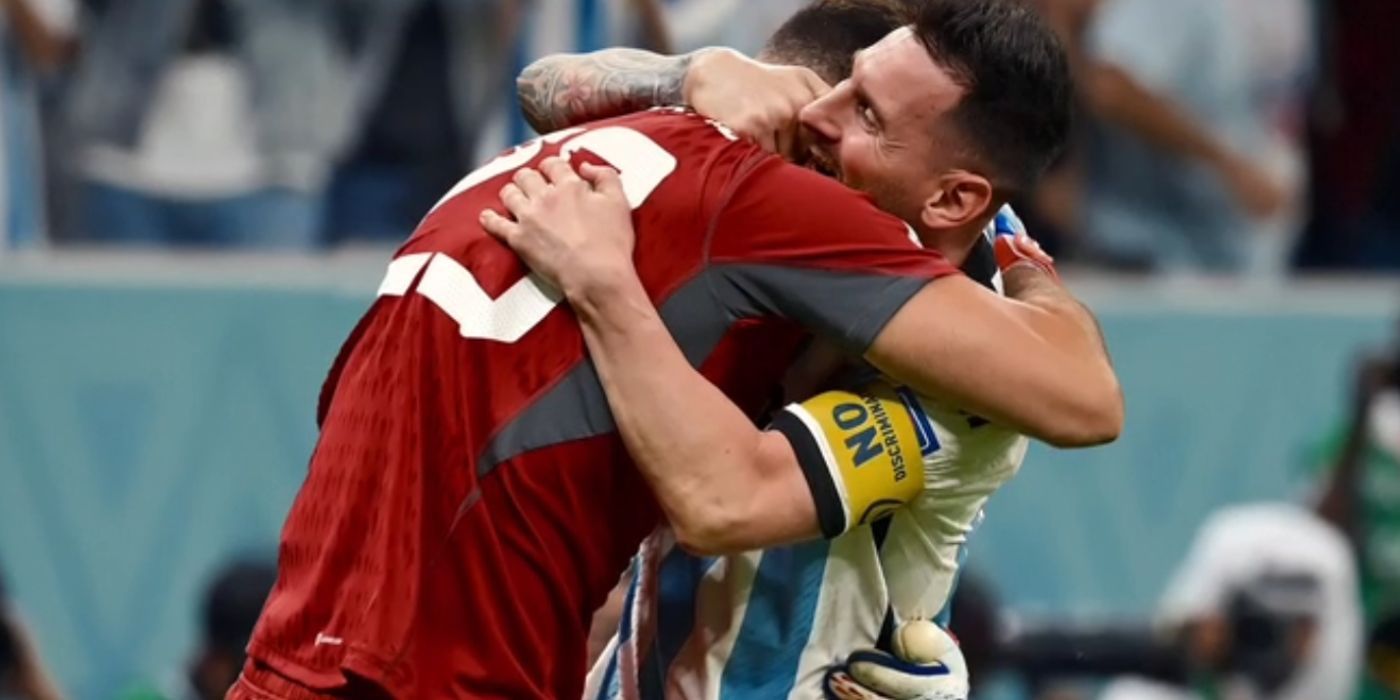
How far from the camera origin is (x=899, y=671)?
402cm

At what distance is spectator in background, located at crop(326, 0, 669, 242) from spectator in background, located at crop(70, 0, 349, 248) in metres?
0.08

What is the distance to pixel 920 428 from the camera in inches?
150

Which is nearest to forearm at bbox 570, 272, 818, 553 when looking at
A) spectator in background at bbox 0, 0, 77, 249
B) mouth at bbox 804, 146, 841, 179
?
mouth at bbox 804, 146, 841, 179

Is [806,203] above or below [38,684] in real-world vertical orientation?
above

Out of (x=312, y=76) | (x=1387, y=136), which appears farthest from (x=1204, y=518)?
(x=312, y=76)

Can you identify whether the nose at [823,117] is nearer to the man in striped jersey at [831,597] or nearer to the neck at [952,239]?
the neck at [952,239]

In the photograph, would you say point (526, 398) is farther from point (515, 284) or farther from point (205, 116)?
point (205, 116)

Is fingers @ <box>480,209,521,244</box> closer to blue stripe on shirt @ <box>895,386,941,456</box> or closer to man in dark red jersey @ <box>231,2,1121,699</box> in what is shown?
man in dark red jersey @ <box>231,2,1121,699</box>

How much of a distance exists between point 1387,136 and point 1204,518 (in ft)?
4.80

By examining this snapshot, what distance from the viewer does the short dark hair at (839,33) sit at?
4.12 metres

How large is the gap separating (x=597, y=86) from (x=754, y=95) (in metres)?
0.35

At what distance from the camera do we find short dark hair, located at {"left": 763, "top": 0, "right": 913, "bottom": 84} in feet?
13.5

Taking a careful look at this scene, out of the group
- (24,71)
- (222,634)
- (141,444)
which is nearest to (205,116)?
(24,71)

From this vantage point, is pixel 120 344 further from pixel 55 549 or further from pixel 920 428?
pixel 920 428
